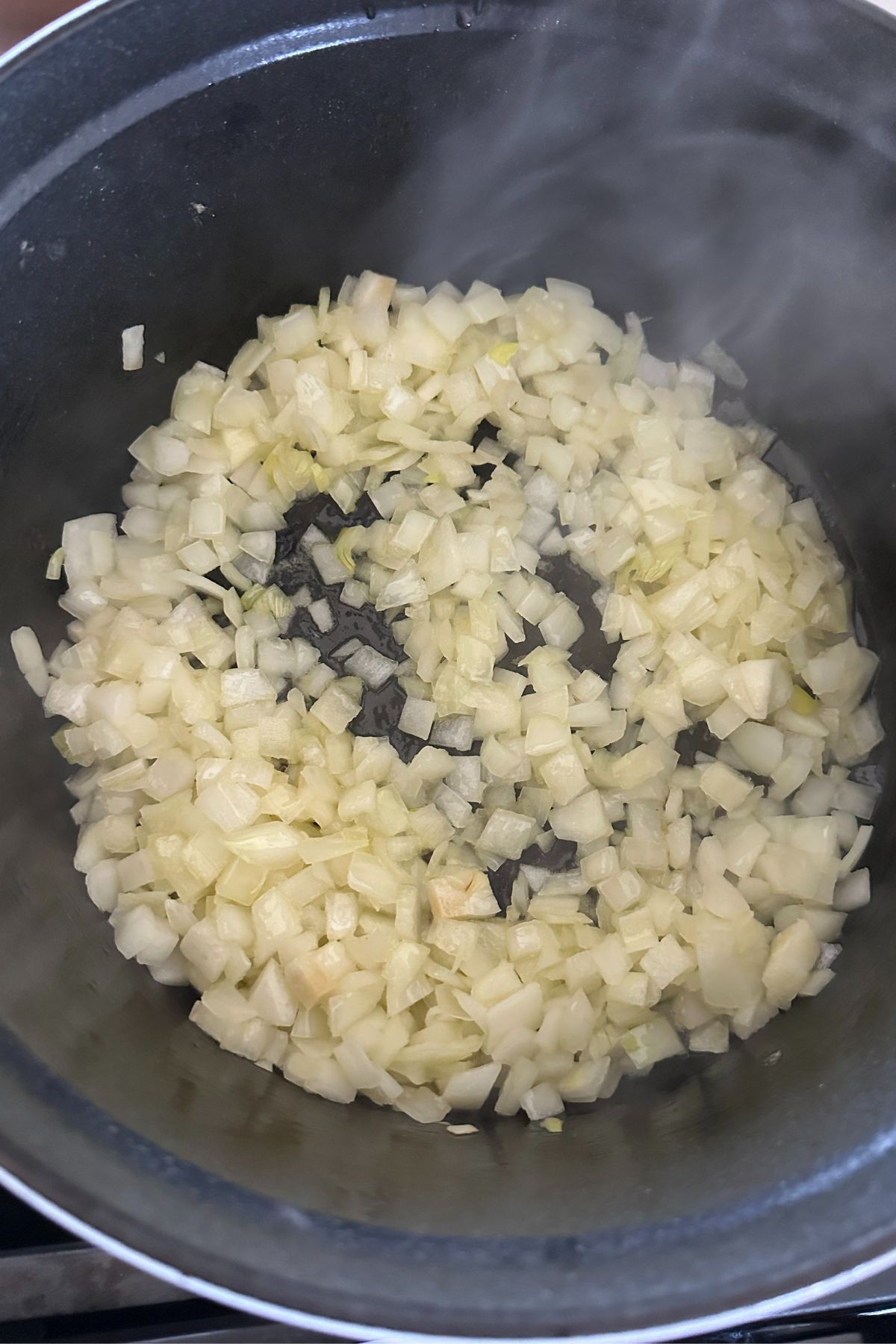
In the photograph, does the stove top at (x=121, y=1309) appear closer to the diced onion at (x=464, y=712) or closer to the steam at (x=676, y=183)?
the diced onion at (x=464, y=712)

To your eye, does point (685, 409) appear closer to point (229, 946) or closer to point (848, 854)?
point (848, 854)

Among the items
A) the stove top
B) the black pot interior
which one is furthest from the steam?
the stove top

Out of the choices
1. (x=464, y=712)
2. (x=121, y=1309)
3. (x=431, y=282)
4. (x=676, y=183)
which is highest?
(x=676, y=183)

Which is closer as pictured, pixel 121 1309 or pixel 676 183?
pixel 121 1309

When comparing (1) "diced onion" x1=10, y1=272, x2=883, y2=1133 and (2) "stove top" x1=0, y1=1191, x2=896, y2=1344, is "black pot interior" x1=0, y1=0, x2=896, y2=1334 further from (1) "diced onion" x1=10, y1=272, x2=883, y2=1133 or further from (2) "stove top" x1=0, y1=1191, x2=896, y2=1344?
(2) "stove top" x1=0, y1=1191, x2=896, y2=1344

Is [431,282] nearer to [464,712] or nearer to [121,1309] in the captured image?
[464,712]

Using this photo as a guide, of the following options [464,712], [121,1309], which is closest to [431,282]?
[464,712]
